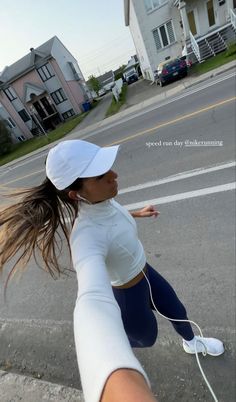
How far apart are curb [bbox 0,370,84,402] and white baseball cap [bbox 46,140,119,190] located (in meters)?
1.93

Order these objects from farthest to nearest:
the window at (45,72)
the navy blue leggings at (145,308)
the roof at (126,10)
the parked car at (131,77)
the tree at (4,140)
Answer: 1. the parked car at (131,77)
2. the window at (45,72)
3. the tree at (4,140)
4. the roof at (126,10)
5. the navy blue leggings at (145,308)

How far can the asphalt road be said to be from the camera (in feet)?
7.43

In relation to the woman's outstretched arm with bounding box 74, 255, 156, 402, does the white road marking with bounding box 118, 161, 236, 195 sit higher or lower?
lower

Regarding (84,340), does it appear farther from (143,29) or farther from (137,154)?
(143,29)

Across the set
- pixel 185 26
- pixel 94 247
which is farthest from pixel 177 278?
pixel 185 26

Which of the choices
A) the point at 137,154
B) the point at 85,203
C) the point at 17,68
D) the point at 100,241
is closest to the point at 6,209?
the point at 85,203

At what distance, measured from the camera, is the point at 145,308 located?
184 cm

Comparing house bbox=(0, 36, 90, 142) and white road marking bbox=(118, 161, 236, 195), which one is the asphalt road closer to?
white road marking bbox=(118, 161, 236, 195)

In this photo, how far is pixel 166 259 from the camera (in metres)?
3.36

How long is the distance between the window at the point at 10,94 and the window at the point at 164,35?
1966 centimetres

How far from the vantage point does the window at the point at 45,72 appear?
105ft

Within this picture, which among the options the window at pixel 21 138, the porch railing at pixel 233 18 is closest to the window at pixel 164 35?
the porch railing at pixel 233 18

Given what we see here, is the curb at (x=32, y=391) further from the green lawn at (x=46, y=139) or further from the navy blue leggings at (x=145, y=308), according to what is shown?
the green lawn at (x=46, y=139)

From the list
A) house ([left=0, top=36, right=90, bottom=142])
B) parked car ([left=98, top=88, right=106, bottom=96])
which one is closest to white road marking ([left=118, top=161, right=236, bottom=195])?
house ([left=0, top=36, right=90, bottom=142])
